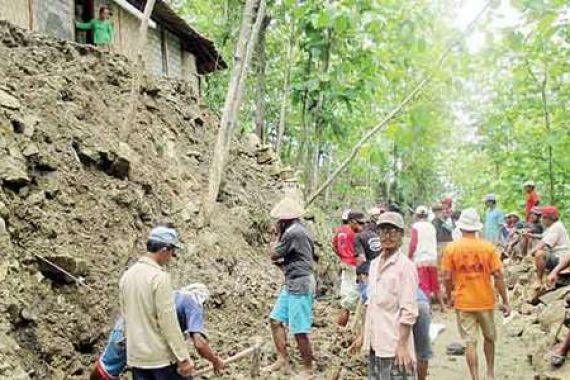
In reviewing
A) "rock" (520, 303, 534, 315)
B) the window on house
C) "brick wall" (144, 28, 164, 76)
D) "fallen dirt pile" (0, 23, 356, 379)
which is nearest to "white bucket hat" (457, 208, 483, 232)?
"fallen dirt pile" (0, 23, 356, 379)

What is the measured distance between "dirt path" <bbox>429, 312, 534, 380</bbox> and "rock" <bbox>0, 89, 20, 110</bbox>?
586 cm

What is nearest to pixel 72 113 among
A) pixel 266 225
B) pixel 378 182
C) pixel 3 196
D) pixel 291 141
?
pixel 3 196

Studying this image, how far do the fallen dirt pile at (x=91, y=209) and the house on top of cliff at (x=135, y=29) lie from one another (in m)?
1.75

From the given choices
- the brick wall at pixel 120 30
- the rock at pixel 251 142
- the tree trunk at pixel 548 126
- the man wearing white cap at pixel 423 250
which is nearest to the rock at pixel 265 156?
the rock at pixel 251 142

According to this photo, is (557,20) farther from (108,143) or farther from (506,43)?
(108,143)

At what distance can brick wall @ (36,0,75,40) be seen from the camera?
11.4 m

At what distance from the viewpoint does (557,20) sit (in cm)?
506

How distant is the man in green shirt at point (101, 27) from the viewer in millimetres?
12375

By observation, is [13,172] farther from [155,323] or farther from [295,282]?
[295,282]

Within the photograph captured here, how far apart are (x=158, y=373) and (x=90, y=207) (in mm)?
3098

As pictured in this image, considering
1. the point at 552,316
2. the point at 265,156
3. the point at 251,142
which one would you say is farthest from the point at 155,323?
the point at 251,142

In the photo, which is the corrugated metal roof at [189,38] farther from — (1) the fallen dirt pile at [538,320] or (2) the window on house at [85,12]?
(1) the fallen dirt pile at [538,320]

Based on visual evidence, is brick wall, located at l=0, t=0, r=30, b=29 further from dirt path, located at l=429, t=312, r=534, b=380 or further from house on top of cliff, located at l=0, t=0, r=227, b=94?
dirt path, located at l=429, t=312, r=534, b=380

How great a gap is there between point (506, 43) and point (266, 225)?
6453 millimetres
